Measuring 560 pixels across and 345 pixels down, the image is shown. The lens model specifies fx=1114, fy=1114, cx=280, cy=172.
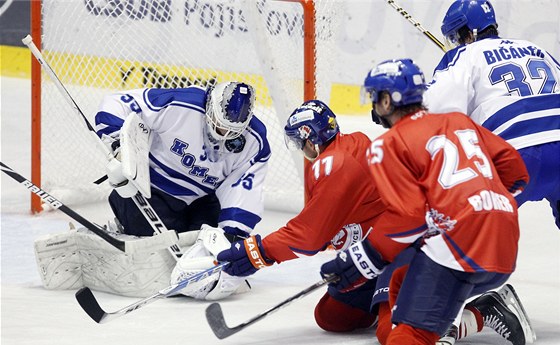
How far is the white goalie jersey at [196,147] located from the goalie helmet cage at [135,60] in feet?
3.40

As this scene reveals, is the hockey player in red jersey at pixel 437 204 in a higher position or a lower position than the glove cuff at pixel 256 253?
higher

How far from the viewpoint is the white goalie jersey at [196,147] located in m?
4.05

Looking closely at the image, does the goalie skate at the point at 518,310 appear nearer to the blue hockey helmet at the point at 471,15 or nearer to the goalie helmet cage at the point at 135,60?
the blue hockey helmet at the point at 471,15

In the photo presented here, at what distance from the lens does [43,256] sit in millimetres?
4020

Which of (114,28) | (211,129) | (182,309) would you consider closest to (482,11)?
(211,129)

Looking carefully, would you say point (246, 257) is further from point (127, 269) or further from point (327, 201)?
point (127, 269)

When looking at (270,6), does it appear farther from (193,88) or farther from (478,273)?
(478,273)

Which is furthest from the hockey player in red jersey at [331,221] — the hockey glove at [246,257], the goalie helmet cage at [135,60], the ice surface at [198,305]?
the goalie helmet cage at [135,60]

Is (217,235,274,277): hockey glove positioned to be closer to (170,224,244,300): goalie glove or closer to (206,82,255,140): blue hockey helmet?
(170,224,244,300): goalie glove

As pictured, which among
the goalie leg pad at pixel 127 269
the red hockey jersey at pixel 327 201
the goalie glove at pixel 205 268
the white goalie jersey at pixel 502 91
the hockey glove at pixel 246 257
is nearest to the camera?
the red hockey jersey at pixel 327 201

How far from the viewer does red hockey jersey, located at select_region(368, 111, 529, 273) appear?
2664 mm

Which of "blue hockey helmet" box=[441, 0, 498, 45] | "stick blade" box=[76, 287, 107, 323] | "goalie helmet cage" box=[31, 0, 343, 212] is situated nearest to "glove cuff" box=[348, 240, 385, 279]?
"stick blade" box=[76, 287, 107, 323]

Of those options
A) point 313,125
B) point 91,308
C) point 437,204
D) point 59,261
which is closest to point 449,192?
point 437,204

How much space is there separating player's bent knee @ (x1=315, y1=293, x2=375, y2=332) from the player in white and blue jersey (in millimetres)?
596
